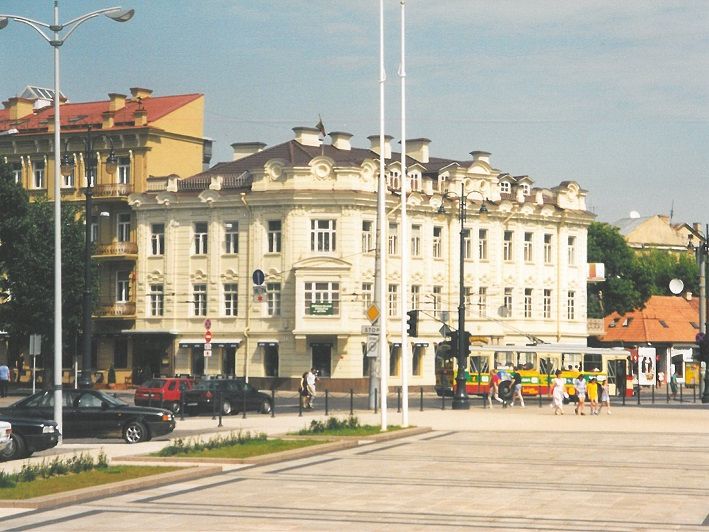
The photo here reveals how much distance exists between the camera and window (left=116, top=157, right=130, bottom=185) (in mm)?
80750

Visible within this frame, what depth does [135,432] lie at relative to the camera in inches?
1305

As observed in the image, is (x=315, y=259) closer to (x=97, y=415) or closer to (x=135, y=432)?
(x=97, y=415)

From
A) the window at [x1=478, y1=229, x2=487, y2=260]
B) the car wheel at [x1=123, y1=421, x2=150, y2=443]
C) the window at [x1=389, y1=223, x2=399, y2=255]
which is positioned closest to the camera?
the car wheel at [x1=123, y1=421, x2=150, y2=443]

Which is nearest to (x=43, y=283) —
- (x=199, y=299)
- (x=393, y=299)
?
(x=199, y=299)

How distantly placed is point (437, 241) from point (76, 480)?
60.3 meters

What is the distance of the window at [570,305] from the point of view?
3479 inches

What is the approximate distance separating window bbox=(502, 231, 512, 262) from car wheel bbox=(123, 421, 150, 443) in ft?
175

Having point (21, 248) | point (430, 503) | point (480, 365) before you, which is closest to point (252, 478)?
point (430, 503)

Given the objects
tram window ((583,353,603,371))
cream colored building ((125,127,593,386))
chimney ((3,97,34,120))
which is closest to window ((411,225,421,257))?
cream colored building ((125,127,593,386))

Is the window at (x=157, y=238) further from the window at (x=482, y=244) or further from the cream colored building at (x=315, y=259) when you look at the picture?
the window at (x=482, y=244)

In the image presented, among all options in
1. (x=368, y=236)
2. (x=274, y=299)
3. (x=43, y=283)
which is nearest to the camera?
(x=43, y=283)

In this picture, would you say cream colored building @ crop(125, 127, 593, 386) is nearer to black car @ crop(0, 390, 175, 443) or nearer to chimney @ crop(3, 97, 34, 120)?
chimney @ crop(3, 97, 34, 120)

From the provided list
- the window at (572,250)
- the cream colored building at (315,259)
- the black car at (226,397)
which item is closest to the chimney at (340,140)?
the cream colored building at (315,259)

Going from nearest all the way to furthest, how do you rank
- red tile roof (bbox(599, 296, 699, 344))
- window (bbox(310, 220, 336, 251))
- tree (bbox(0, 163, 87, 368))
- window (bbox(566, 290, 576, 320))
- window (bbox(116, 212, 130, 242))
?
tree (bbox(0, 163, 87, 368)), window (bbox(310, 220, 336, 251)), window (bbox(116, 212, 130, 242)), window (bbox(566, 290, 576, 320)), red tile roof (bbox(599, 296, 699, 344))
